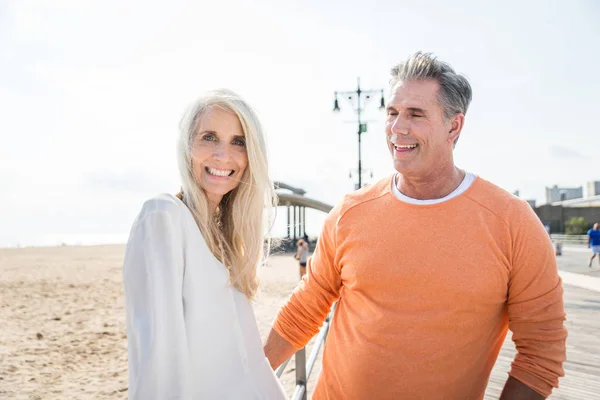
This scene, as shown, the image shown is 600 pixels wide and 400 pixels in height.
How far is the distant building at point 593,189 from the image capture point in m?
53.6

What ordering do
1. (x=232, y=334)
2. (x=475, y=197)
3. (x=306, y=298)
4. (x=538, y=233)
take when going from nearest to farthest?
1. (x=232, y=334)
2. (x=538, y=233)
3. (x=475, y=197)
4. (x=306, y=298)

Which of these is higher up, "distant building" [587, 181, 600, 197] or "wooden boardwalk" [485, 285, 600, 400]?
"wooden boardwalk" [485, 285, 600, 400]

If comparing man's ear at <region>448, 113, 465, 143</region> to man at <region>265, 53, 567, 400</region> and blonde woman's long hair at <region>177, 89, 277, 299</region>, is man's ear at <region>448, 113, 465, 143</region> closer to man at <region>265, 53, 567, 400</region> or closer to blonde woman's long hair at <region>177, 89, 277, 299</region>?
man at <region>265, 53, 567, 400</region>

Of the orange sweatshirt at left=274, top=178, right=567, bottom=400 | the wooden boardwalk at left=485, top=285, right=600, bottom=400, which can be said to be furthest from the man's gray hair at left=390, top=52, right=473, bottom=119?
the wooden boardwalk at left=485, top=285, right=600, bottom=400

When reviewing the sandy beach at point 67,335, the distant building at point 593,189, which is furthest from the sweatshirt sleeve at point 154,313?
the distant building at point 593,189

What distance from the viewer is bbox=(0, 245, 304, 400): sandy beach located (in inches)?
251

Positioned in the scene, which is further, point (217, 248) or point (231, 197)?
point (231, 197)

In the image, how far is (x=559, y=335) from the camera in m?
1.81

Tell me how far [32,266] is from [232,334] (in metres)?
23.4

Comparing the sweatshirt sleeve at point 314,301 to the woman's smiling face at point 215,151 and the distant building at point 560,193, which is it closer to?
the woman's smiling face at point 215,151

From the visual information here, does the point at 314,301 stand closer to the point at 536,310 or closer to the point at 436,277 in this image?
the point at 436,277

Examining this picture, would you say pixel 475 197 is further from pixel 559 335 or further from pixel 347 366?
pixel 347 366

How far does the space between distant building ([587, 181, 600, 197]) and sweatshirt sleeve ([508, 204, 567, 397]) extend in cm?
6066

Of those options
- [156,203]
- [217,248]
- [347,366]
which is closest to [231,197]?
[217,248]
